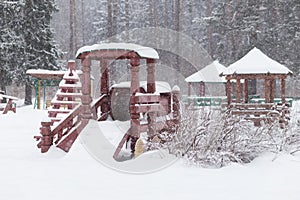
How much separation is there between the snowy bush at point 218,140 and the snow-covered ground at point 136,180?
0.24 m

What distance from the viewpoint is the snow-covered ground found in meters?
5.30

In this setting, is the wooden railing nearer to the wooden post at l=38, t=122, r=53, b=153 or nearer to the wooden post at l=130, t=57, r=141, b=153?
the wooden post at l=38, t=122, r=53, b=153

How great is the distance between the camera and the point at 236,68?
15492 mm

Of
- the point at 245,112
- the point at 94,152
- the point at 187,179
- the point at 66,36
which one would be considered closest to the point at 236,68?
the point at 245,112

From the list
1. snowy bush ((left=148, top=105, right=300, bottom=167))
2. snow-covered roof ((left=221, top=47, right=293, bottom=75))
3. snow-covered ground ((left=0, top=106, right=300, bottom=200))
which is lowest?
snow-covered ground ((left=0, top=106, right=300, bottom=200))

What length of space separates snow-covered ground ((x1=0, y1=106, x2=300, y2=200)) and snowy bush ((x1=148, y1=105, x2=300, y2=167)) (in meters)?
0.24

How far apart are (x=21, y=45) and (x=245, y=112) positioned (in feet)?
54.5

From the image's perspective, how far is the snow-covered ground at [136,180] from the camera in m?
5.30

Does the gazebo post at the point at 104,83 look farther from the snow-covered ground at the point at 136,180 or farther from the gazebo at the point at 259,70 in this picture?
the gazebo at the point at 259,70

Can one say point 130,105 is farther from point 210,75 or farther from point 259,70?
point 210,75

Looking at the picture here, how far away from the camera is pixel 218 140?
734cm

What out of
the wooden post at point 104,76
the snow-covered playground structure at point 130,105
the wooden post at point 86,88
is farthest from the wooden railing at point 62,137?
the wooden post at point 104,76

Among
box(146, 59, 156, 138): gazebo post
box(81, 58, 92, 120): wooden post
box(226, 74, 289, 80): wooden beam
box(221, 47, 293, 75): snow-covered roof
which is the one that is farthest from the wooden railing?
box(226, 74, 289, 80): wooden beam

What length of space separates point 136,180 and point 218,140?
76.3 inches
